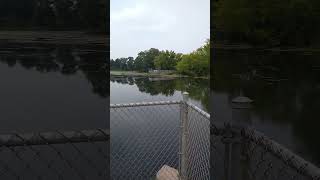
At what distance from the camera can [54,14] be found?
1.91 meters

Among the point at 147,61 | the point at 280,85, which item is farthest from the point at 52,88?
the point at 147,61

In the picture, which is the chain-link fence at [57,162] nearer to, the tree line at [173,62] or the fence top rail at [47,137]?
the fence top rail at [47,137]

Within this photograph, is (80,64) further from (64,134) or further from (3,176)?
(64,134)

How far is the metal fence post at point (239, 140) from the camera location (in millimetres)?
769

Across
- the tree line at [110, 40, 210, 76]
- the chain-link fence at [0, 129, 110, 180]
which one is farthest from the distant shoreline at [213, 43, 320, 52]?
the tree line at [110, 40, 210, 76]

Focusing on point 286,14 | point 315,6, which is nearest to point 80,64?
point 286,14

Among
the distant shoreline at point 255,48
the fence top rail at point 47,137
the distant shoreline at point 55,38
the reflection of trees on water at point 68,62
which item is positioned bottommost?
the fence top rail at point 47,137

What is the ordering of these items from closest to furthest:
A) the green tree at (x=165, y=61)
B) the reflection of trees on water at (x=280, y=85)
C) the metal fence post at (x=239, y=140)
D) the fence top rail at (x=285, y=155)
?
the fence top rail at (x=285, y=155) < the metal fence post at (x=239, y=140) < the reflection of trees on water at (x=280, y=85) < the green tree at (x=165, y=61)

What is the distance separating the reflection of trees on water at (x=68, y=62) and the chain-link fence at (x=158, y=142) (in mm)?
403

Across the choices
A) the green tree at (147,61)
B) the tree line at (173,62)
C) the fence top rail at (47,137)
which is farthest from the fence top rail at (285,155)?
the green tree at (147,61)

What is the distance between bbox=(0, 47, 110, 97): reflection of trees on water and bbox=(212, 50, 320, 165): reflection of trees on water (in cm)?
63

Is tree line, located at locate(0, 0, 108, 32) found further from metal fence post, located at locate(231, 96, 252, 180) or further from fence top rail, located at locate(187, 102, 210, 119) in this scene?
metal fence post, located at locate(231, 96, 252, 180)

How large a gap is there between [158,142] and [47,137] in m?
A: 2.96

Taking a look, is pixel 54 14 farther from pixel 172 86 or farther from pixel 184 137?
pixel 172 86
